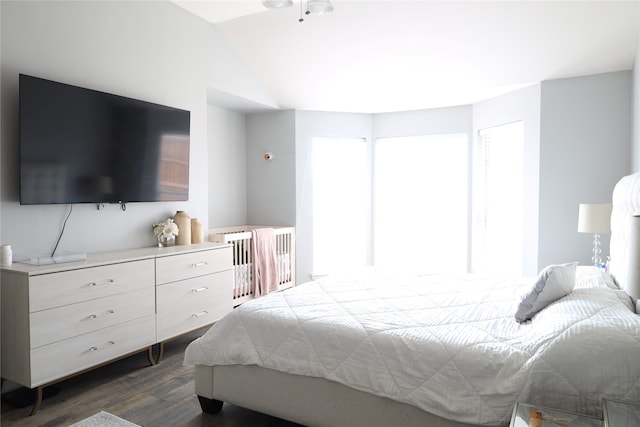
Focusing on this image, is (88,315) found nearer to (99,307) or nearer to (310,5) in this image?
(99,307)

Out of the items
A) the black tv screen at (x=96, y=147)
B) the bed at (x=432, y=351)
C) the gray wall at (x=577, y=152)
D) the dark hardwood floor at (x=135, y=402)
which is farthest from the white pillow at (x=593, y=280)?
the black tv screen at (x=96, y=147)

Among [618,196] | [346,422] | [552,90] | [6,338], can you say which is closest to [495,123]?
[552,90]

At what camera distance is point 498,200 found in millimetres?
4730

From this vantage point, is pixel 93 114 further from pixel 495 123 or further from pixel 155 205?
pixel 495 123

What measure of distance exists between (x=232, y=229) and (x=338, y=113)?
200 cm

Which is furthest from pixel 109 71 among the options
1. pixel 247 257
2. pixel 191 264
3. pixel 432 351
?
pixel 432 351

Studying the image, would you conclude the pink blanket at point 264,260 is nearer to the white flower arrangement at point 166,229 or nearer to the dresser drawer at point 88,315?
the white flower arrangement at point 166,229

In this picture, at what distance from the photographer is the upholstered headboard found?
1207 millimetres

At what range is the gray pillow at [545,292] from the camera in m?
1.93

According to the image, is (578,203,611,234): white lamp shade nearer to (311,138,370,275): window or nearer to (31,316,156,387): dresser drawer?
(311,138,370,275): window

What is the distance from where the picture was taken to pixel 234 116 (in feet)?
16.7

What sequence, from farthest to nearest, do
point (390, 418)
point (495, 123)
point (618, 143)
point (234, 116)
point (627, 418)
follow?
1. point (234, 116)
2. point (495, 123)
3. point (618, 143)
4. point (390, 418)
5. point (627, 418)

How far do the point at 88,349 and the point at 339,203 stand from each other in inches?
Result: 139

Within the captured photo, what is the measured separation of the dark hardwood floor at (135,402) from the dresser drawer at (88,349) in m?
0.18
